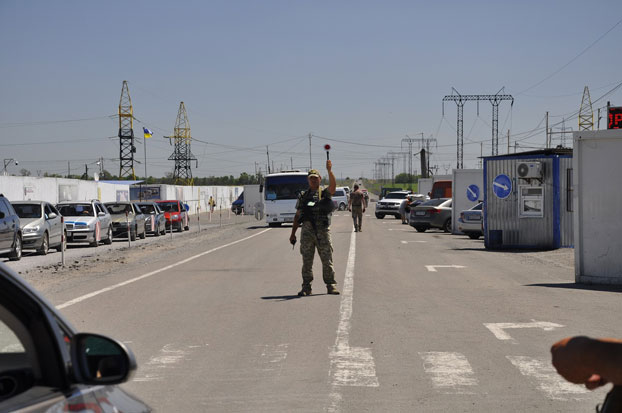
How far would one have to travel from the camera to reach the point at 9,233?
22.6m

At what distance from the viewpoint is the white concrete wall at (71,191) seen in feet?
141

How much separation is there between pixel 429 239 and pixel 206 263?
12600 mm

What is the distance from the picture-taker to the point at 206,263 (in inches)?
793

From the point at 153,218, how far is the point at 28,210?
11989 millimetres

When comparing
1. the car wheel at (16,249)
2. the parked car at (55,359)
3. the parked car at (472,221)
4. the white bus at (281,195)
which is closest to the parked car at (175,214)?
the white bus at (281,195)

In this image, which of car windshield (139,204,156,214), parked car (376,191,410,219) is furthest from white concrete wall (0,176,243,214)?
parked car (376,191,410,219)

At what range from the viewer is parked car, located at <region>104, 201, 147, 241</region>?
34.8 metres

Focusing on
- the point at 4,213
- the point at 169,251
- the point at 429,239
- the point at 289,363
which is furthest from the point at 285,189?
the point at 289,363

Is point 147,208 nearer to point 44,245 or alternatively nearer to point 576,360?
point 44,245

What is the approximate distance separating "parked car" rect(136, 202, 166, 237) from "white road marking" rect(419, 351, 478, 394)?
30.2 metres

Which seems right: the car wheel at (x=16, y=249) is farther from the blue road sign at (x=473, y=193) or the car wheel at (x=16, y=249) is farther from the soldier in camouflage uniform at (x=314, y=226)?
the blue road sign at (x=473, y=193)

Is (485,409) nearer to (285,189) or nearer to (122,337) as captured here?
(122,337)

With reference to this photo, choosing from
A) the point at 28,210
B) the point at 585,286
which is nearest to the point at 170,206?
the point at 28,210

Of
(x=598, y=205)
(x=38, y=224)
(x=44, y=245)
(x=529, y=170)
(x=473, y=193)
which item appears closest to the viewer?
(x=598, y=205)
